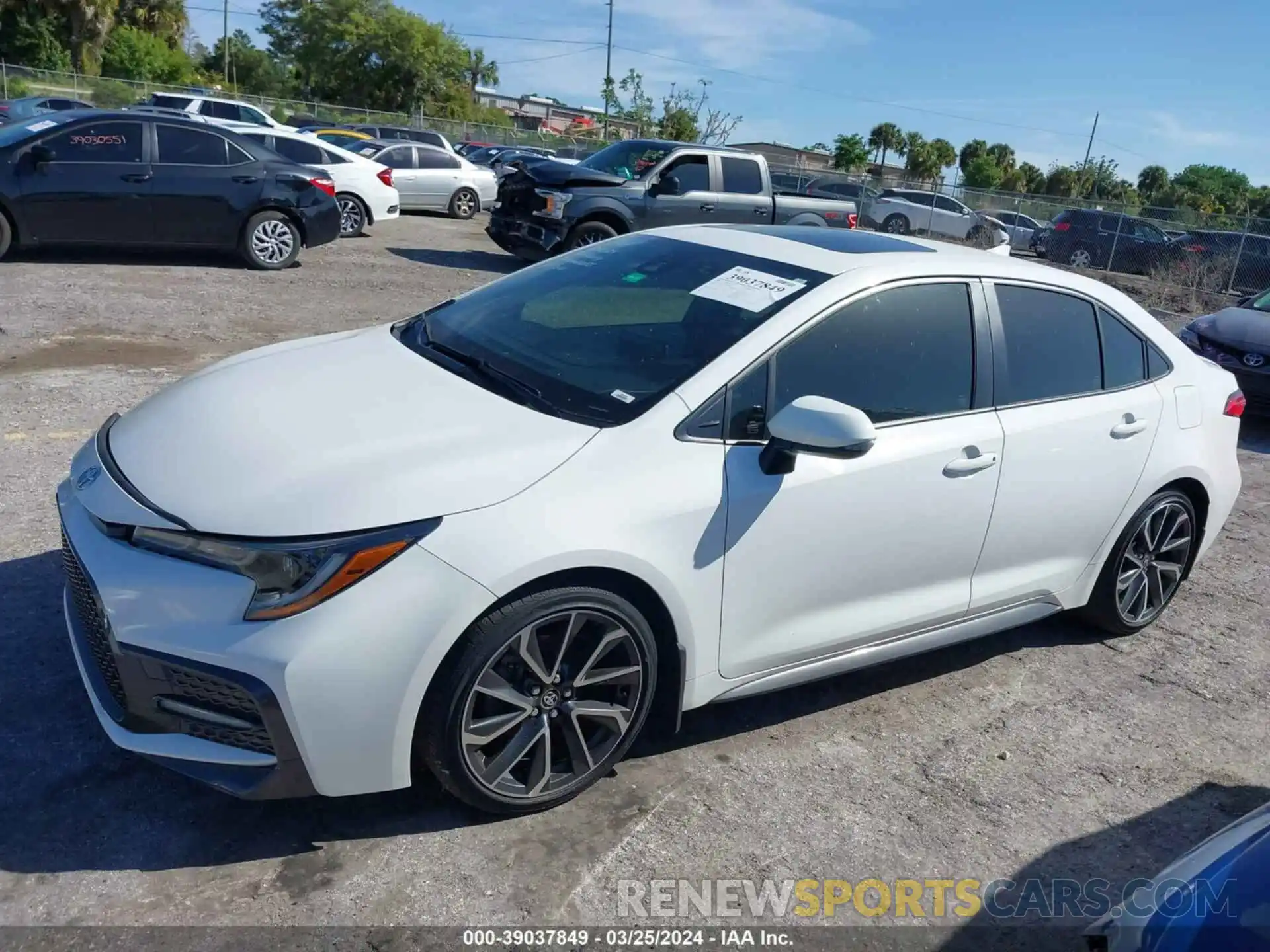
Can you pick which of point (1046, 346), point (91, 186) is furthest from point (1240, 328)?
point (91, 186)

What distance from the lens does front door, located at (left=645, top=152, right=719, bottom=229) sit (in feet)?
44.4

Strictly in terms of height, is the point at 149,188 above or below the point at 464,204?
above

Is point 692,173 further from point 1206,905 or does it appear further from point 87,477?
point 1206,905

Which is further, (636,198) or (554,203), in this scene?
(636,198)

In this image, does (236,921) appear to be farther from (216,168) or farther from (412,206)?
(412,206)

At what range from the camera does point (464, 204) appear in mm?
20531

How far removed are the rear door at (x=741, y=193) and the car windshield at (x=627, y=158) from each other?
87cm

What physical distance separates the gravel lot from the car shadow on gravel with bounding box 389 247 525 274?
30.3 feet

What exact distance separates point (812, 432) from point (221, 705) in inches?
70.6

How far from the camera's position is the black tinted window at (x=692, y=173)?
45.4 feet

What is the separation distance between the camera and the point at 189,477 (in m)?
2.88

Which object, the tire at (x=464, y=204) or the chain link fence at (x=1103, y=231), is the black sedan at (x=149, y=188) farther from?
the chain link fence at (x=1103, y=231)

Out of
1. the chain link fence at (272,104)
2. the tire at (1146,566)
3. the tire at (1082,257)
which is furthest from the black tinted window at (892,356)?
the chain link fence at (272,104)

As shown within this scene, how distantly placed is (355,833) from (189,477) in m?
1.11
